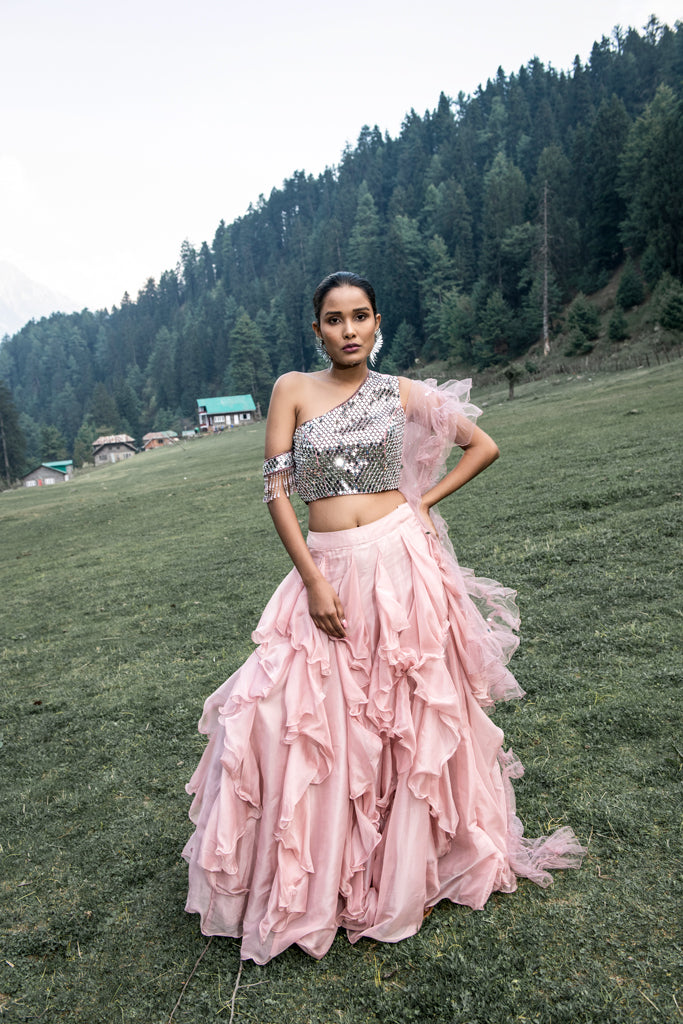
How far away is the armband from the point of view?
3.04 m

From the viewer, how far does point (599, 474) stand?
11070 mm

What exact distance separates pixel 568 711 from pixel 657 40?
116496 mm

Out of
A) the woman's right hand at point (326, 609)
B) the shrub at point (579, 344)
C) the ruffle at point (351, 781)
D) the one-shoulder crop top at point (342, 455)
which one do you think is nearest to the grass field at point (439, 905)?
the ruffle at point (351, 781)

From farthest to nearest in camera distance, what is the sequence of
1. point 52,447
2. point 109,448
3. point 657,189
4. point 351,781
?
point 109,448 → point 52,447 → point 657,189 → point 351,781

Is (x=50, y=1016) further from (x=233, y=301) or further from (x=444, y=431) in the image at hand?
(x=233, y=301)

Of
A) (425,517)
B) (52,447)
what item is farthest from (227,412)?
(425,517)

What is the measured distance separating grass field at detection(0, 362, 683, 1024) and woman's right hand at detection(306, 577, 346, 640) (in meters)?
1.19

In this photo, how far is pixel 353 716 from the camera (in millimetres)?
2898

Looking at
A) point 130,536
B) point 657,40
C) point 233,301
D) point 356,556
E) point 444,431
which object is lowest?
point 130,536

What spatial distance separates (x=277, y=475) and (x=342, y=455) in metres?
0.28

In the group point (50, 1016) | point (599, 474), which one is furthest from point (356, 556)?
point (599, 474)

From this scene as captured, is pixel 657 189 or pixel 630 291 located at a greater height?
pixel 657 189

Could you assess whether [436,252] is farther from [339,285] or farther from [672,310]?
[339,285]

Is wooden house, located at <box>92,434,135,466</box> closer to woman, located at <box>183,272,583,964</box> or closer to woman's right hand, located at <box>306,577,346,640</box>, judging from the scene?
Answer: woman, located at <box>183,272,583,964</box>
